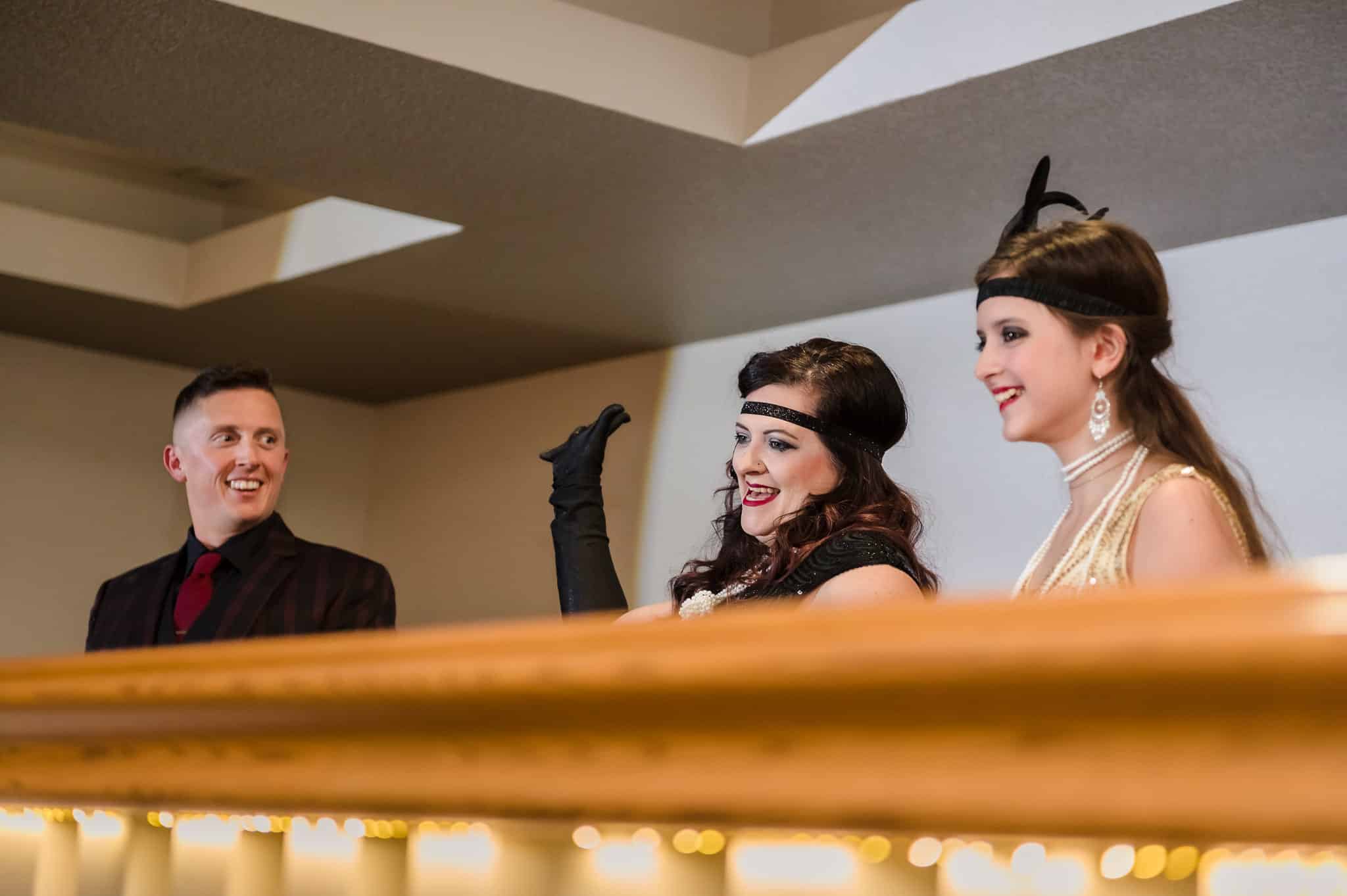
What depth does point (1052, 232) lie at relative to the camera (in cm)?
202

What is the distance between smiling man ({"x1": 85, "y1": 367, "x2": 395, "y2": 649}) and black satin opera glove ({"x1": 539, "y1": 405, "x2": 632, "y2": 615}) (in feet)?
1.41

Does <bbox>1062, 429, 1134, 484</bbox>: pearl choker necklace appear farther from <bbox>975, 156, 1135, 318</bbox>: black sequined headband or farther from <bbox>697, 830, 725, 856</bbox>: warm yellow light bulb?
<bbox>697, 830, 725, 856</bbox>: warm yellow light bulb

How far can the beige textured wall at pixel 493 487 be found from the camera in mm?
7184

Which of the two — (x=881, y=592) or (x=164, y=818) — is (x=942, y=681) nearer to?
(x=164, y=818)

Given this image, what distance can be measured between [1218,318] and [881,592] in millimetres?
3261

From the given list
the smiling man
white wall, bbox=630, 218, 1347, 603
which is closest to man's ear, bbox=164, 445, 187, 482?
the smiling man

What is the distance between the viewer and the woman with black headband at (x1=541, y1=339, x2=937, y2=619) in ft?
8.24

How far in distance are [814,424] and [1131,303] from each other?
0.81 m

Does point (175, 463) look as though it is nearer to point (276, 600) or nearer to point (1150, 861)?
point (276, 600)

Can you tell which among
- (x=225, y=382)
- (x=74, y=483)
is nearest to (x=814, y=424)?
(x=225, y=382)

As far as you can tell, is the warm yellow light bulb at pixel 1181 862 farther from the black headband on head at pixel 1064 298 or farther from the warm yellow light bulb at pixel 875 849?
the black headband on head at pixel 1064 298

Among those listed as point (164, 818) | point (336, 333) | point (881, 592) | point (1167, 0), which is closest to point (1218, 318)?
point (1167, 0)

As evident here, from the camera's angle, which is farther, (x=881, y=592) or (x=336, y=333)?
(x=336, y=333)

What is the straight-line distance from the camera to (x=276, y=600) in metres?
2.93
